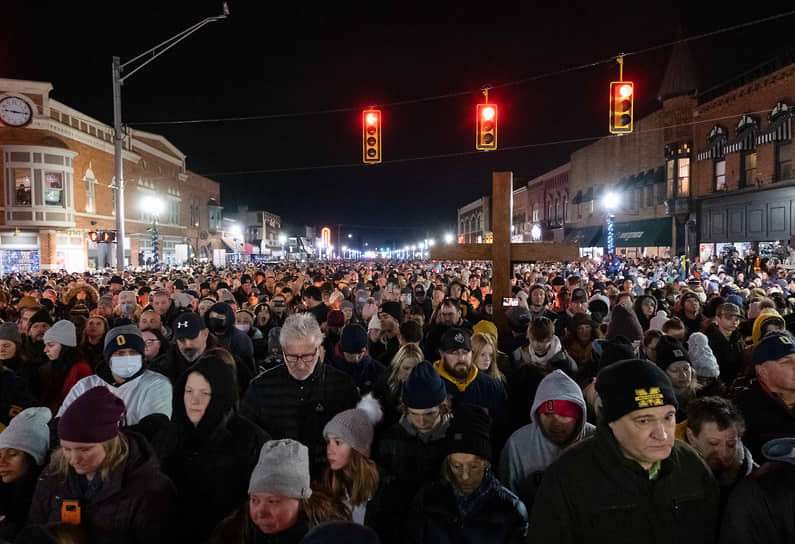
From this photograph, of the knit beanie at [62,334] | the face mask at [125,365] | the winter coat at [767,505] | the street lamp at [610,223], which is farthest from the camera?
the street lamp at [610,223]

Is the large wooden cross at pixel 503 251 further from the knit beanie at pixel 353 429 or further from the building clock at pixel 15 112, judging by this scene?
the building clock at pixel 15 112

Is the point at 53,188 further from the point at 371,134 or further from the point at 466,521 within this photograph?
the point at 466,521

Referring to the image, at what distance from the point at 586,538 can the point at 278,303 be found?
25.3 ft

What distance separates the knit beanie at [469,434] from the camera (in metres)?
3.06

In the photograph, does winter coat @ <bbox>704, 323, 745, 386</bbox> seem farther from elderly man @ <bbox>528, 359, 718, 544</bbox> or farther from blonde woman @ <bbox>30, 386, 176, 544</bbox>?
blonde woman @ <bbox>30, 386, 176, 544</bbox>

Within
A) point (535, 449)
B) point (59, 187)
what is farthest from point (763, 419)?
point (59, 187)

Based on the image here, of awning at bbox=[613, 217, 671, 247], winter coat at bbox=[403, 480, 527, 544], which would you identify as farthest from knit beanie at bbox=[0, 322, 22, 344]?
awning at bbox=[613, 217, 671, 247]

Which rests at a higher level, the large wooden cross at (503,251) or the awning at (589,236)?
the awning at (589,236)

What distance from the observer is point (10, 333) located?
227 inches

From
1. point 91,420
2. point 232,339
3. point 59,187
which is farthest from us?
point 59,187

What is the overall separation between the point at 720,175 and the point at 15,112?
40744mm

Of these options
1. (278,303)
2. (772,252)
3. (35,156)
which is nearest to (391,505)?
(278,303)

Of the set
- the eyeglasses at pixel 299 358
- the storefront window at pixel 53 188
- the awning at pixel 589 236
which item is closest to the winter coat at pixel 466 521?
the eyeglasses at pixel 299 358

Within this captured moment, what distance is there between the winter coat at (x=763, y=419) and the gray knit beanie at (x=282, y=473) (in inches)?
111
